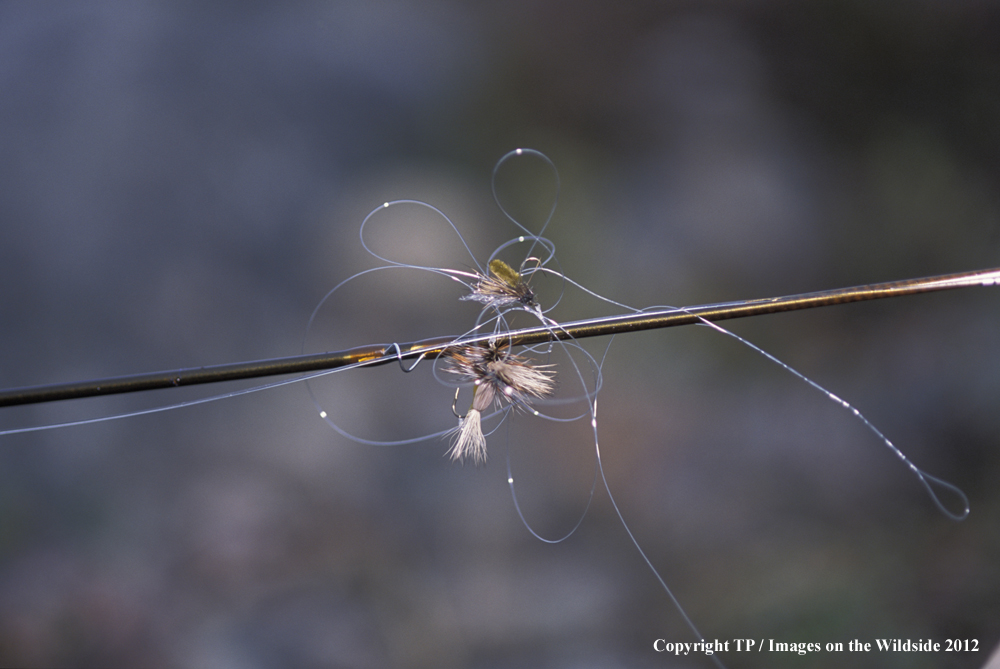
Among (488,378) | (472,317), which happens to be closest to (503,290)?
(488,378)

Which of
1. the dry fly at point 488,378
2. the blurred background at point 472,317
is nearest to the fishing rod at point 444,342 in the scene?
the dry fly at point 488,378

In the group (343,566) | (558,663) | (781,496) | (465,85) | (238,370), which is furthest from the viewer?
(465,85)

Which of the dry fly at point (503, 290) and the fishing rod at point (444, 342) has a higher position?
the dry fly at point (503, 290)

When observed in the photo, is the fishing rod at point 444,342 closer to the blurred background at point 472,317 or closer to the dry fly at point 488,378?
the dry fly at point 488,378

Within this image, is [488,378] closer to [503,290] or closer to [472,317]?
[503,290]

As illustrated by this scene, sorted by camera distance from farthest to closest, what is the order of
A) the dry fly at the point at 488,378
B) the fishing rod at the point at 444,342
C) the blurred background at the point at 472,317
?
the blurred background at the point at 472,317 → the dry fly at the point at 488,378 → the fishing rod at the point at 444,342

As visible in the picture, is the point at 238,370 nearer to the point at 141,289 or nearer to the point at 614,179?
the point at 141,289

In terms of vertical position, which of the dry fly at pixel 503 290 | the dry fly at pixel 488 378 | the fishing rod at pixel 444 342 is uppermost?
the dry fly at pixel 503 290

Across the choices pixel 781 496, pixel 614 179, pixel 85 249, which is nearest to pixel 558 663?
pixel 781 496
